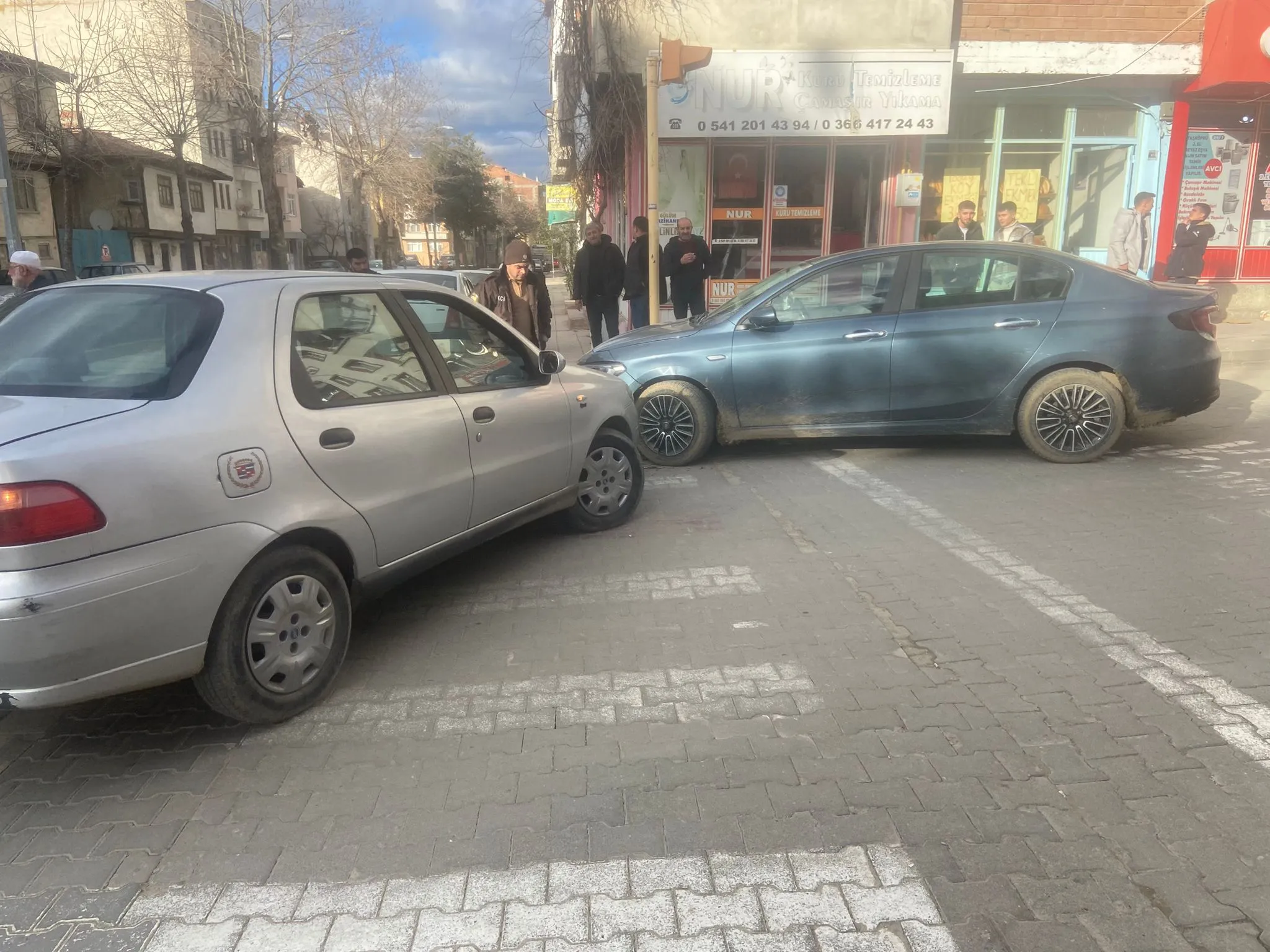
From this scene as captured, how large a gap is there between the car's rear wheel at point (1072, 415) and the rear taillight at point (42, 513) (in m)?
6.25

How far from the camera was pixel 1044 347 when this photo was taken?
22.7ft

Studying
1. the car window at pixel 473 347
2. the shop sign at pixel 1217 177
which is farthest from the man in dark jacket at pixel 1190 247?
the car window at pixel 473 347

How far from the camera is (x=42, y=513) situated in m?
2.73

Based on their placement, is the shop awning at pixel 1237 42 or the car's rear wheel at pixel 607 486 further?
the shop awning at pixel 1237 42

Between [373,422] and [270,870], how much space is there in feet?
5.85

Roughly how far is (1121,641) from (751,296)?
14.3ft

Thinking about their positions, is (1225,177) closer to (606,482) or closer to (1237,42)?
(1237,42)

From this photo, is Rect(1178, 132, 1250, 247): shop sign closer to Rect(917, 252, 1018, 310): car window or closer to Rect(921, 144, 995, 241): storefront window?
Rect(921, 144, 995, 241): storefront window

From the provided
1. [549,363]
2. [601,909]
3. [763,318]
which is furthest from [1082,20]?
[601,909]

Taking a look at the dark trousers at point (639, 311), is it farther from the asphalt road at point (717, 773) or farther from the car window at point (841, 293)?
the asphalt road at point (717, 773)

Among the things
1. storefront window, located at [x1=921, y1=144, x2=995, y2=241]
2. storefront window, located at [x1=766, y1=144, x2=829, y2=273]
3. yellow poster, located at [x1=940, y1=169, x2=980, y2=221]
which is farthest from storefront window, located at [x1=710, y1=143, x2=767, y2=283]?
yellow poster, located at [x1=940, y1=169, x2=980, y2=221]

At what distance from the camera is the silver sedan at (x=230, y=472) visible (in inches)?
110

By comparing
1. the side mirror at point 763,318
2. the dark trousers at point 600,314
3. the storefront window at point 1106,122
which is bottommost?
the dark trousers at point 600,314

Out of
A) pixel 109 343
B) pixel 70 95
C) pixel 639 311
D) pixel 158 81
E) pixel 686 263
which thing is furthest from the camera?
pixel 70 95
